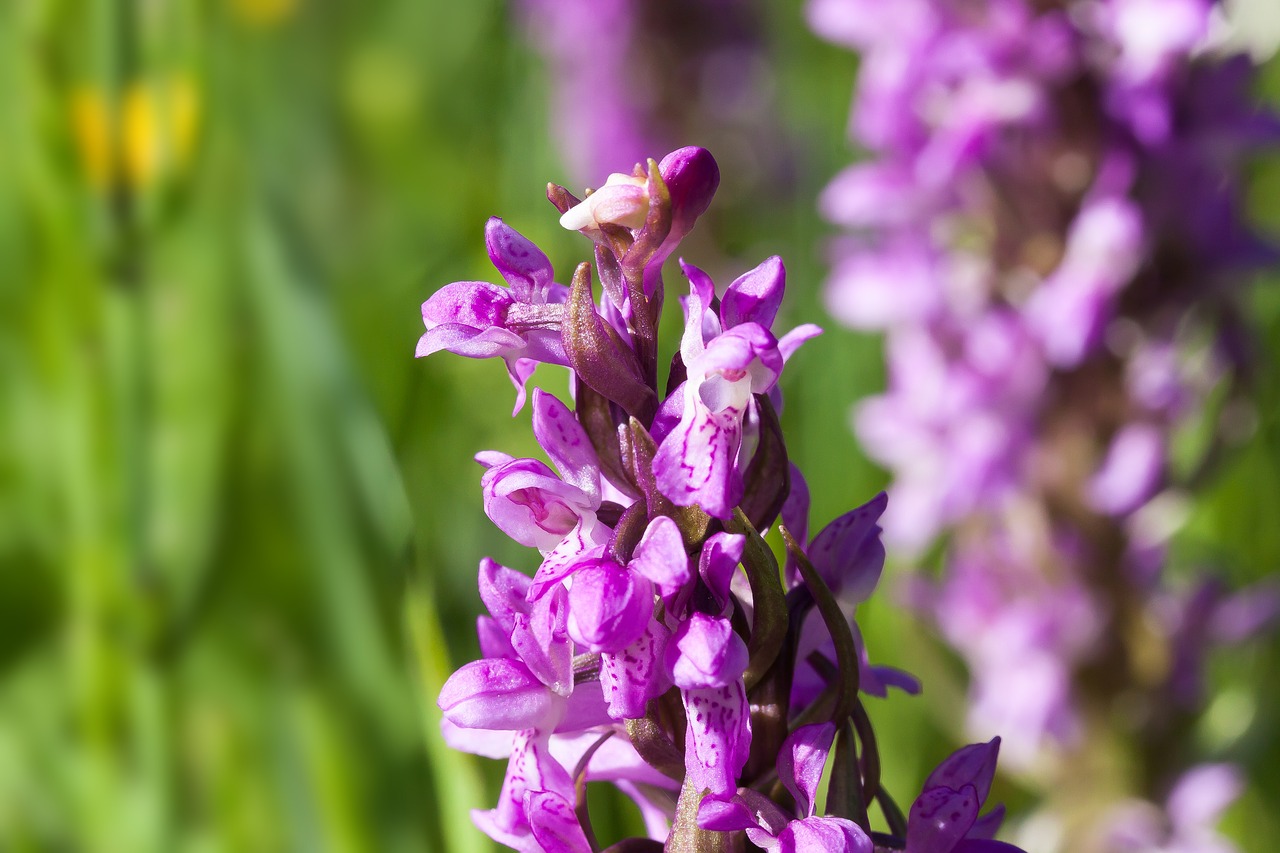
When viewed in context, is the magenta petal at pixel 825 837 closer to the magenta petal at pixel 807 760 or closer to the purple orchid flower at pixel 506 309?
the magenta petal at pixel 807 760

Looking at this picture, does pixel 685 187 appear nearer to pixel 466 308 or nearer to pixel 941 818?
pixel 466 308

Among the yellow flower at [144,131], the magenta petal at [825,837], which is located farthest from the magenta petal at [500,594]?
the yellow flower at [144,131]

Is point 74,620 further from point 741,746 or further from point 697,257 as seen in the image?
point 697,257

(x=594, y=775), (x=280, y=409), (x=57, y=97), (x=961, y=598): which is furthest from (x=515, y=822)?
(x=961, y=598)

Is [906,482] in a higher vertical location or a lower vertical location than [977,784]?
lower

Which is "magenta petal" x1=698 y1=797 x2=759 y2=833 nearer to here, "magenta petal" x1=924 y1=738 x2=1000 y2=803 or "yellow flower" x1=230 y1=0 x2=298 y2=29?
"magenta petal" x1=924 y1=738 x2=1000 y2=803

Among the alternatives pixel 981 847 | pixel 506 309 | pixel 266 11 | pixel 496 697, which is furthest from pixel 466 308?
pixel 266 11

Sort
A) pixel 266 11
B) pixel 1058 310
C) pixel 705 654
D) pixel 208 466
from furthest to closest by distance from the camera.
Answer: pixel 266 11 → pixel 1058 310 → pixel 208 466 → pixel 705 654
